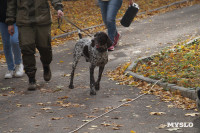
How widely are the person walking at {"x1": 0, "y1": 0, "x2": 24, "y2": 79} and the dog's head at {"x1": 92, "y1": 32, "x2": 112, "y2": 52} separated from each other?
8.20ft

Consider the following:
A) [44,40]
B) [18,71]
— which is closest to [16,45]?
[18,71]

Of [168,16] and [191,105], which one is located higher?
[168,16]

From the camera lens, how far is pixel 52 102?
24.1ft

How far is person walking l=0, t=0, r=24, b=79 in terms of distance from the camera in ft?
30.0

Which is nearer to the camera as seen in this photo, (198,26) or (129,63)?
(129,63)

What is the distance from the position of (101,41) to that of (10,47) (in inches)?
117

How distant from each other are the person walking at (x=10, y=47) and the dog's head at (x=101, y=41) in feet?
8.20

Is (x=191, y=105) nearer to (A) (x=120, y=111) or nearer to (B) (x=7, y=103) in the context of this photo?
(A) (x=120, y=111)

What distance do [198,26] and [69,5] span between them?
33.2 feet

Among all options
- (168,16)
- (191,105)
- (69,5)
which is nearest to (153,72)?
(191,105)

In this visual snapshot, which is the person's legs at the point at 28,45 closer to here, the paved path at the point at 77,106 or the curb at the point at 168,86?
the paved path at the point at 77,106

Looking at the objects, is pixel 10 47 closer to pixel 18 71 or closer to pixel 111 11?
pixel 18 71

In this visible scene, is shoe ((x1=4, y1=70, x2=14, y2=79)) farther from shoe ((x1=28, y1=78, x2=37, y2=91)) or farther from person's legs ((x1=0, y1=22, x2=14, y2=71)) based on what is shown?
shoe ((x1=28, y1=78, x2=37, y2=91))

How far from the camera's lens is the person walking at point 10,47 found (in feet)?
30.0
